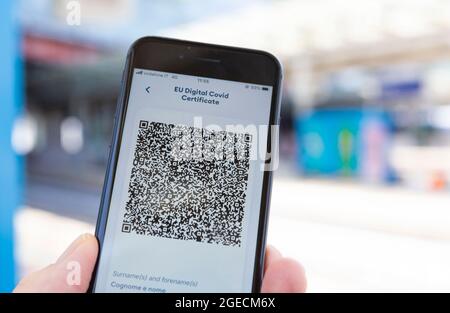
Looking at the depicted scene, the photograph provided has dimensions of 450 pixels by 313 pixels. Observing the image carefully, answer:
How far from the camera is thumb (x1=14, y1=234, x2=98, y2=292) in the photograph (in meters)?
0.76

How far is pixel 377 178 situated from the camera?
→ 874 centimetres

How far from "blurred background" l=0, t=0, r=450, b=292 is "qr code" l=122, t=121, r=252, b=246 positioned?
4.45 feet

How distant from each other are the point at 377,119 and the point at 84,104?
11.6 m

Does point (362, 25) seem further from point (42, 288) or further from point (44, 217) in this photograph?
point (42, 288)

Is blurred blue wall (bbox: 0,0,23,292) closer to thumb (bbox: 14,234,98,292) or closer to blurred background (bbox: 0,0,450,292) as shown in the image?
blurred background (bbox: 0,0,450,292)

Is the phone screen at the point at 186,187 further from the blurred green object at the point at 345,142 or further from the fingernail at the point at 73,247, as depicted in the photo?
the blurred green object at the point at 345,142

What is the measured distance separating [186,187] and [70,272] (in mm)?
252

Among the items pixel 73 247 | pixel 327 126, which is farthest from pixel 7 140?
pixel 327 126

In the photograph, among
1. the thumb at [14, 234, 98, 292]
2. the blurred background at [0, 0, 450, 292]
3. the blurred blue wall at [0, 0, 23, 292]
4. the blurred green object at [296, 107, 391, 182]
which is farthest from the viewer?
the blurred green object at [296, 107, 391, 182]

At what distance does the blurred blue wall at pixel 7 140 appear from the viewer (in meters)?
1.97

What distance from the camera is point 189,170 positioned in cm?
87

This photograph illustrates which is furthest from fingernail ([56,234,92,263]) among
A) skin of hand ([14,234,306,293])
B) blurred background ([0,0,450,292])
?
blurred background ([0,0,450,292])

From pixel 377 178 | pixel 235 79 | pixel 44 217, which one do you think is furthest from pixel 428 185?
pixel 235 79

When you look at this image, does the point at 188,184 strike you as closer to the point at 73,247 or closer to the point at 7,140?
the point at 73,247
